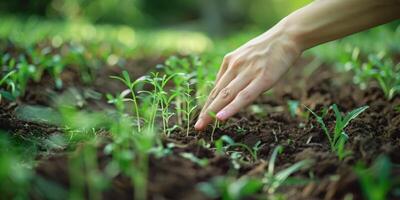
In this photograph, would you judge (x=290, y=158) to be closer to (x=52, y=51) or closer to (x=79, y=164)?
(x=79, y=164)

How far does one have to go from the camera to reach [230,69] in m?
2.28

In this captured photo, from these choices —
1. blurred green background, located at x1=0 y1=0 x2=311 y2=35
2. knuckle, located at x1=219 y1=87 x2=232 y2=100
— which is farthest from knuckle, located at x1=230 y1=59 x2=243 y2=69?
blurred green background, located at x1=0 y1=0 x2=311 y2=35

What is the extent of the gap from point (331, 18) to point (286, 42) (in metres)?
0.24

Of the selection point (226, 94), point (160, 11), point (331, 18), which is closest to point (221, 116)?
point (226, 94)

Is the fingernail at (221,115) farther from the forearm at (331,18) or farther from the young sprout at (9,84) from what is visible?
the young sprout at (9,84)

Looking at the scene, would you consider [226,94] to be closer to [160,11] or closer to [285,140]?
[285,140]

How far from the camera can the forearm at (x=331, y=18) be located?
2.18 metres

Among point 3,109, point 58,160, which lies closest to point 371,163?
point 58,160

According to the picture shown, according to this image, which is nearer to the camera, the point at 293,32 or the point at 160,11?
the point at 293,32

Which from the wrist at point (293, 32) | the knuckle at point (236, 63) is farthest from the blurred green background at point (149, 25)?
the wrist at point (293, 32)

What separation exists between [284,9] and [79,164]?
64.5ft

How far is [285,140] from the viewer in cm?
216

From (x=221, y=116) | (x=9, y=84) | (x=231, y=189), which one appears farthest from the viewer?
(x=9, y=84)

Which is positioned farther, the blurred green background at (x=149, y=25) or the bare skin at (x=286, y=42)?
the blurred green background at (x=149, y=25)
